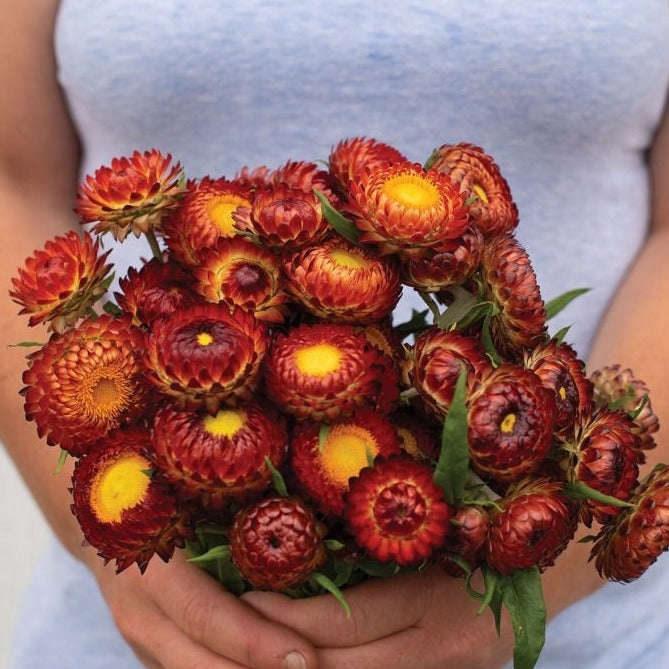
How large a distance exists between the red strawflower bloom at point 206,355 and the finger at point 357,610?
0.14m

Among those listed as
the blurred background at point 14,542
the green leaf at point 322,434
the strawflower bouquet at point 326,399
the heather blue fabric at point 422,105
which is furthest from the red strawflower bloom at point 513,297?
the blurred background at point 14,542

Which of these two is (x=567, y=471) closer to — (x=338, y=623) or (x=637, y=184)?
(x=338, y=623)

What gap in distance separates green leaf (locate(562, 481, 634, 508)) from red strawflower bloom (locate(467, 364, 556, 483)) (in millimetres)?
28

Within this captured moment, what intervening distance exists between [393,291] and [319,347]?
0.05 m

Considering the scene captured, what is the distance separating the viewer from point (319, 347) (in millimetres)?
368

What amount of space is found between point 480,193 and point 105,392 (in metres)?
0.21

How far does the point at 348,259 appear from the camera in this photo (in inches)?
15.1

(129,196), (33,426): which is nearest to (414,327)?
(129,196)

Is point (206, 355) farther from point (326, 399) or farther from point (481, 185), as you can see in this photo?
point (481, 185)

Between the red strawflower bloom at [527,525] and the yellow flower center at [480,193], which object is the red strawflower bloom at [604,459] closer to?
the red strawflower bloom at [527,525]

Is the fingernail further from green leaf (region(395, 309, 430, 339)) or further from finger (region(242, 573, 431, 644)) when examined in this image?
green leaf (region(395, 309, 430, 339))

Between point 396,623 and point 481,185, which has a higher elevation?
point 481,185

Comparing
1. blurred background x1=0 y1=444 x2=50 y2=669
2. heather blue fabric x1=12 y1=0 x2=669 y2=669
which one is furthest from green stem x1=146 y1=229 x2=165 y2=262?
blurred background x1=0 y1=444 x2=50 y2=669

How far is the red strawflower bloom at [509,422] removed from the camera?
35cm
